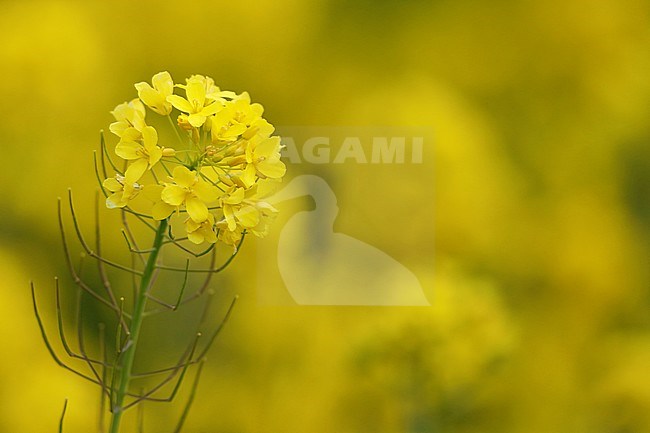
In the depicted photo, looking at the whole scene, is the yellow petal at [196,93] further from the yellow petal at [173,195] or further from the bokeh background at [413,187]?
the bokeh background at [413,187]

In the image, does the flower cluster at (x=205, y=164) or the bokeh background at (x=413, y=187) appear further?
the bokeh background at (x=413, y=187)

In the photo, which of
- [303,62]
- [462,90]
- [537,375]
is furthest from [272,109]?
[537,375]

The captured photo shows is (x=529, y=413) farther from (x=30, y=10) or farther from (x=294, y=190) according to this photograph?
(x=30, y=10)

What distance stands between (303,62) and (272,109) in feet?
0.15

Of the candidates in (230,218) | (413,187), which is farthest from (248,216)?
(413,187)

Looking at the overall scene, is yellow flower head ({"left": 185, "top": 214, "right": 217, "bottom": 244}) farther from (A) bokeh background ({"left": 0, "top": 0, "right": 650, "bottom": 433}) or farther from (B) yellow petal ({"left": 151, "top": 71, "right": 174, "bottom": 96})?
(A) bokeh background ({"left": 0, "top": 0, "right": 650, "bottom": 433})

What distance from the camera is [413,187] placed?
26.0 inches

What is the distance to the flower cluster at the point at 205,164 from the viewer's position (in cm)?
36

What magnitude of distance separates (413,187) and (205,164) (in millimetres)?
309

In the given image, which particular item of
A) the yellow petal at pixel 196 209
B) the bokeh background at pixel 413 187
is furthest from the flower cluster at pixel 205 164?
the bokeh background at pixel 413 187

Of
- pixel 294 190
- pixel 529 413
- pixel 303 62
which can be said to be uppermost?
pixel 303 62

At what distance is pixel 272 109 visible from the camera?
0.66m

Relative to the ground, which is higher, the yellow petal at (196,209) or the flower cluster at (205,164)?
the flower cluster at (205,164)

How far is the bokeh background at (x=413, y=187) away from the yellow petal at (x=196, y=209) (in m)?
0.29
